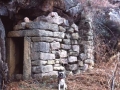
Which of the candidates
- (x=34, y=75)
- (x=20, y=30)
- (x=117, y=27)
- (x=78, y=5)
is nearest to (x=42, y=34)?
(x=20, y=30)

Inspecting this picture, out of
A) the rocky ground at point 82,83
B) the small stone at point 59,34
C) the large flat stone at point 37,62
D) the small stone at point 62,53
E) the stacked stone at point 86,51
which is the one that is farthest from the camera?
the stacked stone at point 86,51

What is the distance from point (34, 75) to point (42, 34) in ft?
3.05

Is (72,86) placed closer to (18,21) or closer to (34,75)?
(34,75)

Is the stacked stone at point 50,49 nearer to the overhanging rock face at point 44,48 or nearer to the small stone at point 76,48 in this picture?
the overhanging rock face at point 44,48

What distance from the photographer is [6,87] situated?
195 inches

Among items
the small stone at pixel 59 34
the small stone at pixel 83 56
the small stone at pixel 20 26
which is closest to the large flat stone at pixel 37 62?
the small stone at pixel 59 34

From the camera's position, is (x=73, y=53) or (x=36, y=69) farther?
(x=73, y=53)

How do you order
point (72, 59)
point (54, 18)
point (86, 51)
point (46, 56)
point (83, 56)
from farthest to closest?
point (86, 51), point (83, 56), point (72, 59), point (54, 18), point (46, 56)

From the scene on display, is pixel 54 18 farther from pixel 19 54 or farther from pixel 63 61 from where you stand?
pixel 19 54

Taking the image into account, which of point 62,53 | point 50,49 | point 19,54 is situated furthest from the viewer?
point 19,54

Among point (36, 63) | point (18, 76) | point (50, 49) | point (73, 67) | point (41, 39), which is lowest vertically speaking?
point (18, 76)

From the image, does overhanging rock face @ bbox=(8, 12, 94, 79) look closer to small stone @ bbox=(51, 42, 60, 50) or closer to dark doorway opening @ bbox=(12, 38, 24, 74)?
small stone @ bbox=(51, 42, 60, 50)

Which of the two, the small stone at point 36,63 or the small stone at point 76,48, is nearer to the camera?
the small stone at point 36,63

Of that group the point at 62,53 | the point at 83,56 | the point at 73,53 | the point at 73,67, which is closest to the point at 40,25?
the point at 62,53
